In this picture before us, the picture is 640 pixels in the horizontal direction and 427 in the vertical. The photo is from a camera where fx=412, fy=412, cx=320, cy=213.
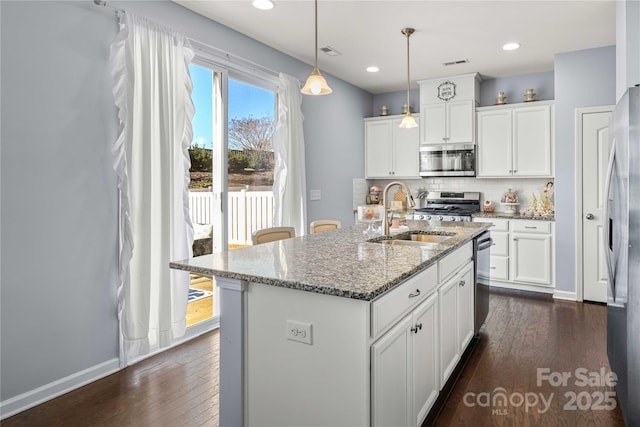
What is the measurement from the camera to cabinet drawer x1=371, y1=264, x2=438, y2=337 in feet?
4.83

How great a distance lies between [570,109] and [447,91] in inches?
57.2

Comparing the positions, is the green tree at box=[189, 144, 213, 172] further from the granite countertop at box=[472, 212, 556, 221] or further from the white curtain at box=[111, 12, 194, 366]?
the granite countertop at box=[472, 212, 556, 221]

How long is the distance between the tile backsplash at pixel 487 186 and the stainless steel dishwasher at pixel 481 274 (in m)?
2.31

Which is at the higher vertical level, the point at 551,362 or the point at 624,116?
the point at 624,116

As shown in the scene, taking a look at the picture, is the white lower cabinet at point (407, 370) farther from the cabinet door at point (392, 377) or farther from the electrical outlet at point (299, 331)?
the electrical outlet at point (299, 331)

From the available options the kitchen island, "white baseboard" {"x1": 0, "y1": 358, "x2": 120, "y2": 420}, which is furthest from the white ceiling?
"white baseboard" {"x1": 0, "y1": 358, "x2": 120, "y2": 420}

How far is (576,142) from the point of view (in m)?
4.28

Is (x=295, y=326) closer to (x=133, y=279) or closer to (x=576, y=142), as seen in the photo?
(x=133, y=279)

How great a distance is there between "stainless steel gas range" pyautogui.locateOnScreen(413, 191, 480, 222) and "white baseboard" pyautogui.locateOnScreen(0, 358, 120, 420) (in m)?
3.92

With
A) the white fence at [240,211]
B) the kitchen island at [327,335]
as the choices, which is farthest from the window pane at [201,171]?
the kitchen island at [327,335]

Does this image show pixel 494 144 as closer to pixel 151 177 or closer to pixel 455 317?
pixel 455 317

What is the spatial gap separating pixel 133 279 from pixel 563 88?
452 cm

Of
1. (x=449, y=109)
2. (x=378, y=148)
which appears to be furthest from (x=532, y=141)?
(x=378, y=148)

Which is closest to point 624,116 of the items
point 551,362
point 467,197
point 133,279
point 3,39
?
point 551,362
